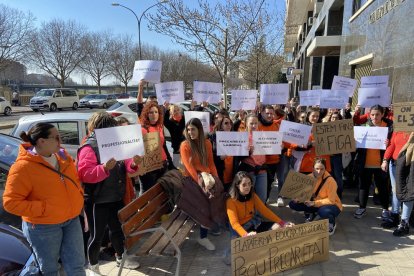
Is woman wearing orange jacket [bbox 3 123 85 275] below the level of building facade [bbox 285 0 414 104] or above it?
below

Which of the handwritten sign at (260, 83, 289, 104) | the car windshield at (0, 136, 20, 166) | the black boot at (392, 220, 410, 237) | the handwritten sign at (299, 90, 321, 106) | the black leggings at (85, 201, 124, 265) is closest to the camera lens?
the black leggings at (85, 201, 124, 265)

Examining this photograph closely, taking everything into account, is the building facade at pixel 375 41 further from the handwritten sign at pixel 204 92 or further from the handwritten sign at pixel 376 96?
the handwritten sign at pixel 204 92

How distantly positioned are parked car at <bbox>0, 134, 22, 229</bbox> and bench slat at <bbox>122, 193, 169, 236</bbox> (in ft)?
4.32

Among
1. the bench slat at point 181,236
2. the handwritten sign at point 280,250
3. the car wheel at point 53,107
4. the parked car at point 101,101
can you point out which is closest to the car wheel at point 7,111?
the car wheel at point 53,107

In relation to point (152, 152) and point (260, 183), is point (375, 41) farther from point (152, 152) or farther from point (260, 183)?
point (152, 152)

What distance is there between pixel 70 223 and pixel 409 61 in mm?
7980

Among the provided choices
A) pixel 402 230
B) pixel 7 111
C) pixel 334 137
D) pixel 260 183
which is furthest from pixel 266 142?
pixel 7 111

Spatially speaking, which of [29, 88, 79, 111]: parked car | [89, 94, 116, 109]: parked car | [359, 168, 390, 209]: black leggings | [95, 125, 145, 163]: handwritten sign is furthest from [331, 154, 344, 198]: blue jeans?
[89, 94, 116, 109]: parked car

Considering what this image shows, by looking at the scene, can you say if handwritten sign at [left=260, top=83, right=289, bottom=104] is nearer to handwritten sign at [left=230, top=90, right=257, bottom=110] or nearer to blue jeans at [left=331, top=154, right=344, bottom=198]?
handwritten sign at [left=230, top=90, right=257, bottom=110]

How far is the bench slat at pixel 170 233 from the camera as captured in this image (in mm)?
3379

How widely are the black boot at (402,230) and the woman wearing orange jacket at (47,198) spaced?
164 inches

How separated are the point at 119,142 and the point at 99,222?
95 cm

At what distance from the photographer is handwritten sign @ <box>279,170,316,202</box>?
474cm

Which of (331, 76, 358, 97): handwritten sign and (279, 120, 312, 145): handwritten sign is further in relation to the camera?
(331, 76, 358, 97): handwritten sign
